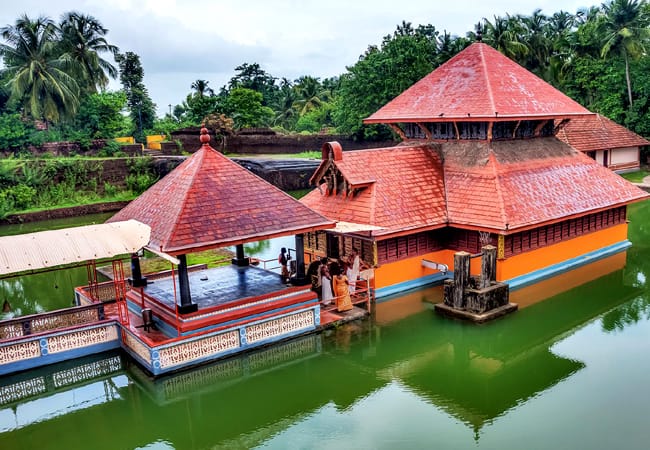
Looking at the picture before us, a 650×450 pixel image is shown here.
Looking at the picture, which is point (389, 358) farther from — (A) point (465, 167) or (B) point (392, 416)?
(A) point (465, 167)

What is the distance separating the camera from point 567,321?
11.4 metres

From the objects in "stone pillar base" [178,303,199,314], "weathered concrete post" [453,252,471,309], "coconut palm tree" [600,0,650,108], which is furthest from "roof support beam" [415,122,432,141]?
"coconut palm tree" [600,0,650,108]

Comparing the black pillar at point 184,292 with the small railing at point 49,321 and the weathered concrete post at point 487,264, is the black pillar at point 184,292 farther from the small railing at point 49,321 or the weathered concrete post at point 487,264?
the weathered concrete post at point 487,264

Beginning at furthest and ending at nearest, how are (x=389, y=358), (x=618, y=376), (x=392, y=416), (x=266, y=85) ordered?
(x=266, y=85) → (x=389, y=358) → (x=618, y=376) → (x=392, y=416)

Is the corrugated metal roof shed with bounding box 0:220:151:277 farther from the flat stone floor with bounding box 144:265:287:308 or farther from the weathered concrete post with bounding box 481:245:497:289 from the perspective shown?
the weathered concrete post with bounding box 481:245:497:289

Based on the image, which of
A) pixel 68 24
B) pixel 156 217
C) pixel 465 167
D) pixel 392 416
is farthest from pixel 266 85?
pixel 392 416

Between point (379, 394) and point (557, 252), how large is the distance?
7724 mm

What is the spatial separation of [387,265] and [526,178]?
438 centimetres

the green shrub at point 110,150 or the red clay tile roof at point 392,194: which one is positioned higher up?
the green shrub at point 110,150

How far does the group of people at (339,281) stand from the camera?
11711 millimetres

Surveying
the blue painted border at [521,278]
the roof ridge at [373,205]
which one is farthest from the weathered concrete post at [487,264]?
the roof ridge at [373,205]

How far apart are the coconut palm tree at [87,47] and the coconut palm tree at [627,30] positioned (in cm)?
2922

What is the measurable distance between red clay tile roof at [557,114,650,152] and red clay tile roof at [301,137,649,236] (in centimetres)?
1224

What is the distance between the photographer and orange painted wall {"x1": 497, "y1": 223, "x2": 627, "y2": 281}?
42.9 ft
